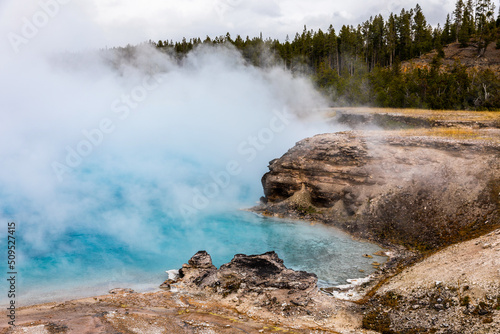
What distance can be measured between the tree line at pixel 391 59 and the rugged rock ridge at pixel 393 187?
16.9 metres

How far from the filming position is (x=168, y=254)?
16.9m

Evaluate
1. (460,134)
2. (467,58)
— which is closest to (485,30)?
(467,58)

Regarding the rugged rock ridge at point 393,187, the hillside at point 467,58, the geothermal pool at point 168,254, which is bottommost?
the geothermal pool at point 168,254

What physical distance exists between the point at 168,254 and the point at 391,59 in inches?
2392

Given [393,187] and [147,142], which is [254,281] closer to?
[393,187]

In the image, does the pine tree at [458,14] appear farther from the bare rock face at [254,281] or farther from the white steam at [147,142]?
the bare rock face at [254,281]

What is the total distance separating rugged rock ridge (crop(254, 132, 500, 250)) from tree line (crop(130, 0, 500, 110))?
667 inches

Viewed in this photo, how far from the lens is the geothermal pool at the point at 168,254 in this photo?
46.1ft

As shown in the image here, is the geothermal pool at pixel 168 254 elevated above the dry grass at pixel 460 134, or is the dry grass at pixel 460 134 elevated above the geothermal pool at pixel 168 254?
the dry grass at pixel 460 134

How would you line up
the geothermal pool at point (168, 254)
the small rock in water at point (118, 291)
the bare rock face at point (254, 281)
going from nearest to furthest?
the bare rock face at point (254, 281) → the small rock in water at point (118, 291) → the geothermal pool at point (168, 254)

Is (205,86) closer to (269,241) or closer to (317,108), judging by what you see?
(317,108)

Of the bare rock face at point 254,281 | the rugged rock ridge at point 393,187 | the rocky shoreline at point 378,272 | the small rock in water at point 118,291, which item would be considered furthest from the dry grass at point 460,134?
the small rock in water at point 118,291

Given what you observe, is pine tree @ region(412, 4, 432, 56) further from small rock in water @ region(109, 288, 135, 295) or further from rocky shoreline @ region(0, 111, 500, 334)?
small rock in water @ region(109, 288, 135, 295)

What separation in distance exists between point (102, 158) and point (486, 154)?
88.4 ft
